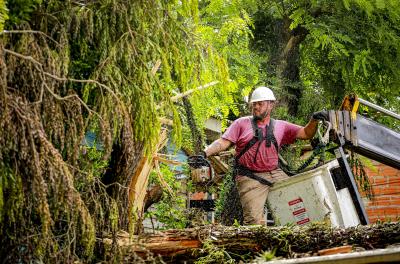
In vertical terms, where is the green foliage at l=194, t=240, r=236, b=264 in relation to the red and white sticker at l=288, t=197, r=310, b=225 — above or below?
below

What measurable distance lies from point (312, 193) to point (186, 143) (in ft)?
12.7

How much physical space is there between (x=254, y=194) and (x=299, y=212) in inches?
38.3

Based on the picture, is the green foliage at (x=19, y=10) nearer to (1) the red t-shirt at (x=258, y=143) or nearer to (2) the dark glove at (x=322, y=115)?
(2) the dark glove at (x=322, y=115)

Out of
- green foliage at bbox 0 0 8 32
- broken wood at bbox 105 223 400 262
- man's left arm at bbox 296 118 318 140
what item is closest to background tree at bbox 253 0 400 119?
man's left arm at bbox 296 118 318 140

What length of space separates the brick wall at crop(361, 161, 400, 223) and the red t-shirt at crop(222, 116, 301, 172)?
3.43m

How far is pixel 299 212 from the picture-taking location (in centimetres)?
701

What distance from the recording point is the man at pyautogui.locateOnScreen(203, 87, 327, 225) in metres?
7.90

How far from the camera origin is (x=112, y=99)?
5012 millimetres

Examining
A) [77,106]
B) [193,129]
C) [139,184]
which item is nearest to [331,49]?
[193,129]

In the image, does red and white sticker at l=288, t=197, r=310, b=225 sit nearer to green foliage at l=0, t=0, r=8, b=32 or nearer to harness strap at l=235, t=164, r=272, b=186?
harness strap at l=235, t=164, r=272, b=186

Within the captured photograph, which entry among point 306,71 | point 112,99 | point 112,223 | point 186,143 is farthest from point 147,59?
point 306,71

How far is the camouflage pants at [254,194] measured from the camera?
25.8ft

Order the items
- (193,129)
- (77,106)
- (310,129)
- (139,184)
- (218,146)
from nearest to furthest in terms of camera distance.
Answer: (77,106) → (139,184) → (310,129) → (218,146) → (193,129)

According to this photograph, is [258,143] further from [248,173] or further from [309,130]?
[309,130]
